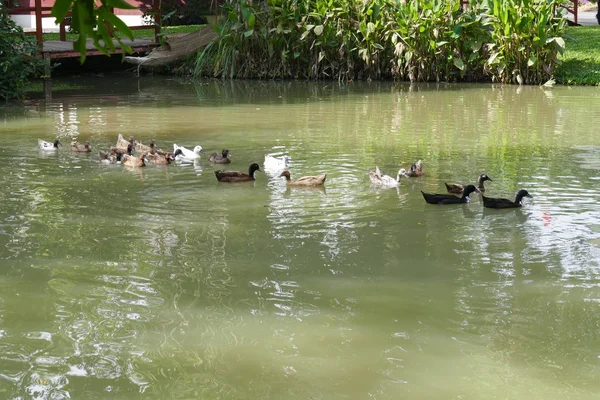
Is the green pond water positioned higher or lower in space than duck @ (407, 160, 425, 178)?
lower

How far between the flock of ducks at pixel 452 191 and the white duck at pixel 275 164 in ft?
4.56

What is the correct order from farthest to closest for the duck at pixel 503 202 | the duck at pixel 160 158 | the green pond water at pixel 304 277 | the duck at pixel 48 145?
1. the duck at pixel 48 145
2. the duck at pixel 160 158
3. the duck at pixel 503 202
4. the green pond water at pixel 304 277

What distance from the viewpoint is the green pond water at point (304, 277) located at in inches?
235

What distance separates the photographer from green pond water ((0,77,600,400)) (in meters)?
5.98

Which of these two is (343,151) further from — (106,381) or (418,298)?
(106,381)

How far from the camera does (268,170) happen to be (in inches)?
492

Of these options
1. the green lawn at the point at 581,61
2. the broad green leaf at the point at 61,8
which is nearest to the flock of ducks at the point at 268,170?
the broad green leaf at the point at 61,8

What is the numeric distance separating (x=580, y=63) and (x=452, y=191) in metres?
16.1

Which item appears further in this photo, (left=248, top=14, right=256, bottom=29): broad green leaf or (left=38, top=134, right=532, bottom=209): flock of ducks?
(left=248, top=14, right=256, bottom=29): broad green leaf

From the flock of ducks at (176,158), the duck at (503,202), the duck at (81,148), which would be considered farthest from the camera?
the duck at (81,148)

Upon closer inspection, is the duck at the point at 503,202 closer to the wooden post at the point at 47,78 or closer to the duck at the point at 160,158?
the duck at the point at 160,158

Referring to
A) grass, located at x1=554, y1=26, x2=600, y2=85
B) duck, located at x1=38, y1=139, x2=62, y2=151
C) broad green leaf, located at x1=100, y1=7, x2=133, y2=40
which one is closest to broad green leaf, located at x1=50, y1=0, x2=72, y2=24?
broad green leaf, located at x1=100, y1=7, x2=133, y2=40

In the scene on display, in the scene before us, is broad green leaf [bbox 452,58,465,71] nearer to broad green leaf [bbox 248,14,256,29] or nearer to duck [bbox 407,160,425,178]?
broad green leaf [bbox 248,14,256,29]

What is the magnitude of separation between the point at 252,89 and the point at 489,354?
63.8ft
